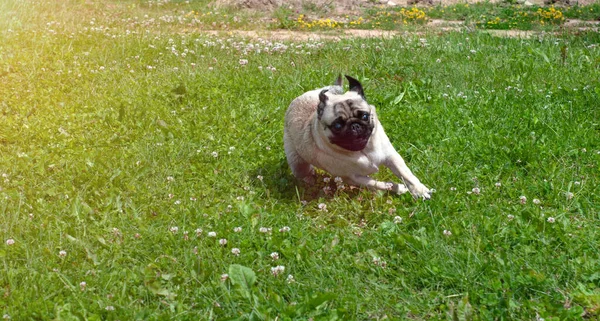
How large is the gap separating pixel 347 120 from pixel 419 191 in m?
0.82

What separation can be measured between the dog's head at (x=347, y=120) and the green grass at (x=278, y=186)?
50 cm

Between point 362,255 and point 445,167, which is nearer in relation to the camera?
point 362,255

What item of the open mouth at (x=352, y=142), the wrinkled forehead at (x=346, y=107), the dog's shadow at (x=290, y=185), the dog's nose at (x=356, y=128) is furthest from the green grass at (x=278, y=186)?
the wrinkled forehead at (x=346, y=107)

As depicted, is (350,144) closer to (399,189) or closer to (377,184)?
(377,184)

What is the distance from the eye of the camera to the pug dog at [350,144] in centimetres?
558

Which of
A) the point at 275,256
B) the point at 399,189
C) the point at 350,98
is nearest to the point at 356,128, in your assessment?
the point at 350,98

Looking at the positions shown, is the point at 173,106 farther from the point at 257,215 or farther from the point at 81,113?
the point at 257,215

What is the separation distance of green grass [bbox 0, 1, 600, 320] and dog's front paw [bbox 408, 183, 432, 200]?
10cm

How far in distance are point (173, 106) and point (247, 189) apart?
2420 mm

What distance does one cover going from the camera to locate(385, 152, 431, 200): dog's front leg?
18.9ft

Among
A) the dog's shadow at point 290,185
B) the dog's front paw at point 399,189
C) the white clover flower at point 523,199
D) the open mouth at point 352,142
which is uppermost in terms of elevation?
the open mouth at point 352,142

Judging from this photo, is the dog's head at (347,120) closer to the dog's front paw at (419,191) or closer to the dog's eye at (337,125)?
the dog's eye at (337,125)

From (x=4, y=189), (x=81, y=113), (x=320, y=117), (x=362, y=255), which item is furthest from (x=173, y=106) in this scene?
(x=362, y=255)

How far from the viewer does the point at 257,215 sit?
5609mm
